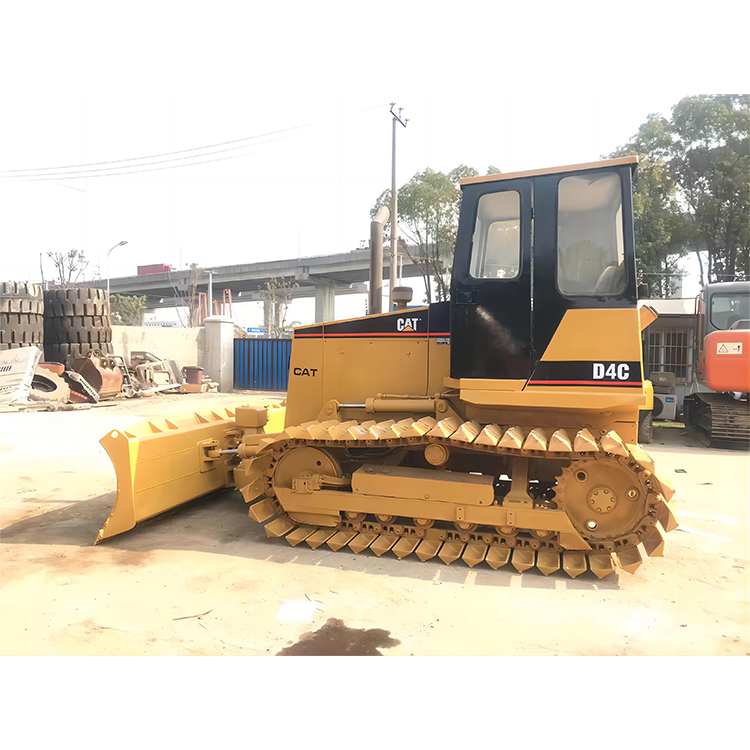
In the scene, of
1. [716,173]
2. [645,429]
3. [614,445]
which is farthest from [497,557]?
[716,173]

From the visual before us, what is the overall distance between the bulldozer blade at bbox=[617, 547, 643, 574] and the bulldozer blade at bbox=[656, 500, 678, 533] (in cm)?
31

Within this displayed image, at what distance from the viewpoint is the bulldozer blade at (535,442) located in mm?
4215

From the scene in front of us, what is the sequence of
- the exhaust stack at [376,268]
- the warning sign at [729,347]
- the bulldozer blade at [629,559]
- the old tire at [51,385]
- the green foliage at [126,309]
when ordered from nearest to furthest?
the bulldozer blade at [629,559], the exhaust stack at [376,268], the warning sign at [729,347], the old tire at [51,385], the green foliage at [126,309]

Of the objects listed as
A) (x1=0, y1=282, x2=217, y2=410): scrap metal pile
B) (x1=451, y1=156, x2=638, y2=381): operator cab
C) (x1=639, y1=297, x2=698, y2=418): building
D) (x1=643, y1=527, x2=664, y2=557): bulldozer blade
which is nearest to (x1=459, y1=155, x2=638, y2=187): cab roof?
(x1=451, y1=156, x2=638, y2=381): operator cab

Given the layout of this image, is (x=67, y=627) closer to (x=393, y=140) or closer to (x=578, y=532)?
(x=578, y=532)

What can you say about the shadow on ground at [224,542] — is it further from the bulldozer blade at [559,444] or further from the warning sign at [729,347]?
the warning sign at [729,347]

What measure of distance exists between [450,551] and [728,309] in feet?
35.6

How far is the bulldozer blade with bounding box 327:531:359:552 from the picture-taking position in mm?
4793

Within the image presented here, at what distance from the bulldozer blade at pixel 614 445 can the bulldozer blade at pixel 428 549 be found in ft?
5.19

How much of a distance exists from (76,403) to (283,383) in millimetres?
7225

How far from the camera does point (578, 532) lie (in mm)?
4445

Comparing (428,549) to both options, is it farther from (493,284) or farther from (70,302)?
(70,302)

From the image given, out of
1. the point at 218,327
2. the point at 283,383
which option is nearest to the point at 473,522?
the point at 283,383

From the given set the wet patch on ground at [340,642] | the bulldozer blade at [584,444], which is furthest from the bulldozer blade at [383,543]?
the bulldozer blade at [584,444]
